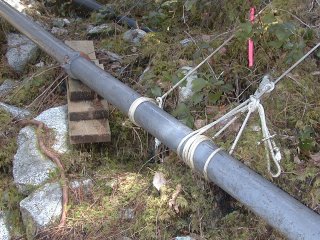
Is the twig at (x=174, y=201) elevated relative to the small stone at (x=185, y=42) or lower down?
lower down

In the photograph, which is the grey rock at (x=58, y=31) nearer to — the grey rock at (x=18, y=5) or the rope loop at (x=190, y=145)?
the grey rock at (x=18, y=5)

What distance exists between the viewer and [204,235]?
7.73 ft

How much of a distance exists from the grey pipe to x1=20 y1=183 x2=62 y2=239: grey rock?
0.62m

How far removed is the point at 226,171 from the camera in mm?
2133

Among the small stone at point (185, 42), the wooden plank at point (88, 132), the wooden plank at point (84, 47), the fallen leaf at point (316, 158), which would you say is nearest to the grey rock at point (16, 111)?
the wooden plank at point (88, 132)

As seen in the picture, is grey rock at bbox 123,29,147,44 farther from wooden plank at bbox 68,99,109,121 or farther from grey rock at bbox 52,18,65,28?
wooden plank at bbox 68,99,109,121

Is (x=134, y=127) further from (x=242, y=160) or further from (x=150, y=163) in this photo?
(x=242, y=160)

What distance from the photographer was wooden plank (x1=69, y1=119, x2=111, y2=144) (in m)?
2.84

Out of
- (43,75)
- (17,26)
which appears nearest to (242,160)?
(43,75)

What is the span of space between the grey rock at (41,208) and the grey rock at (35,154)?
97mm

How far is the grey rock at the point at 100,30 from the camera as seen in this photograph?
420 centimetres

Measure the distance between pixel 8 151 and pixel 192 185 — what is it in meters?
1.25

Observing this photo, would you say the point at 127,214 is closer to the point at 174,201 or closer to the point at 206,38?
the point at 174,201

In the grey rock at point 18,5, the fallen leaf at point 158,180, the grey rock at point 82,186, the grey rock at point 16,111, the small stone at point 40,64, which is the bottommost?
the grey rock at point 82,186
